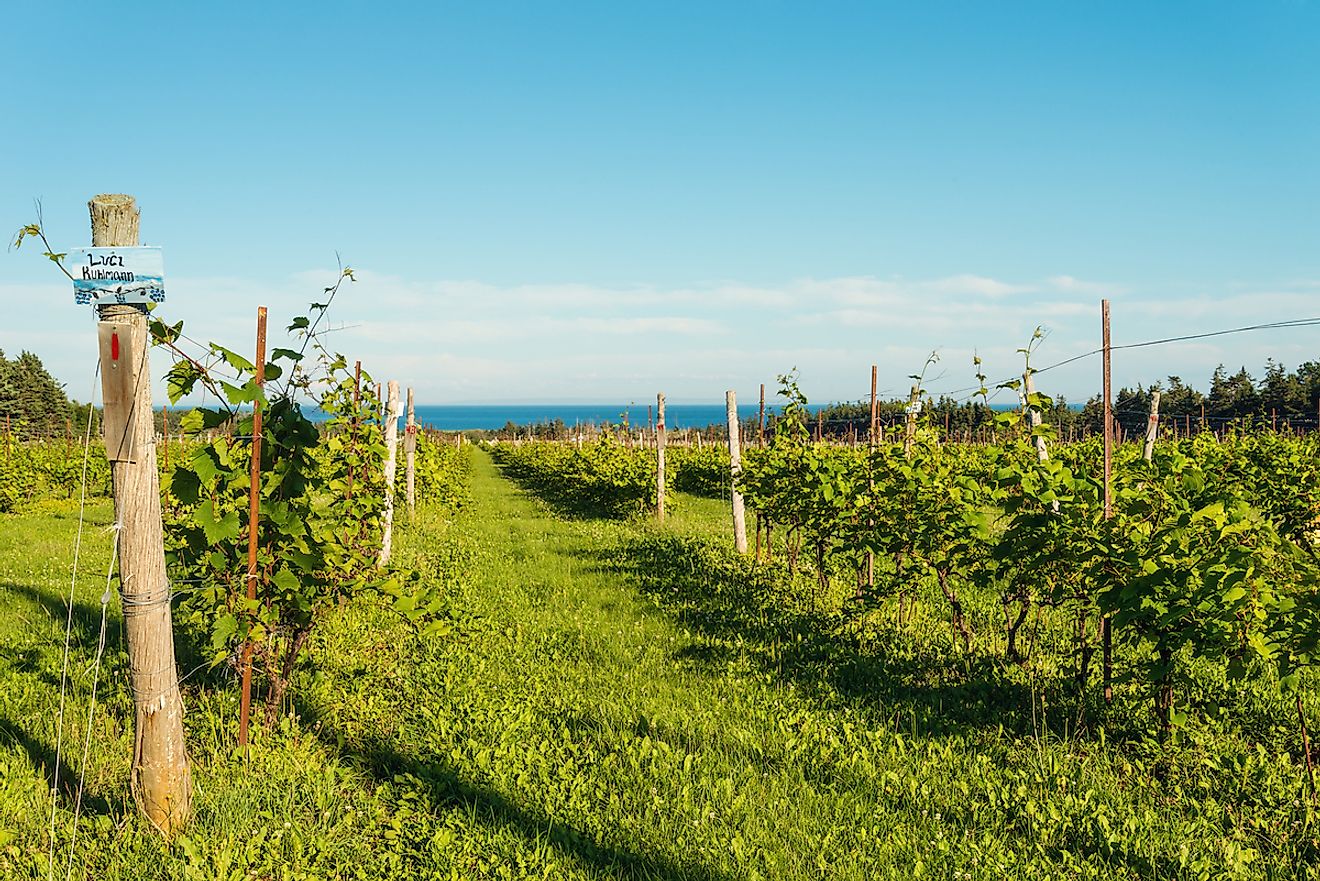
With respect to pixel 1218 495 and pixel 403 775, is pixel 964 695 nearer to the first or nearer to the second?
pixel 1218 495

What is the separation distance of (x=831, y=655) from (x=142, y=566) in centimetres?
439

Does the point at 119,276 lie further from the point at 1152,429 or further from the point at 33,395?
the point at 33,395

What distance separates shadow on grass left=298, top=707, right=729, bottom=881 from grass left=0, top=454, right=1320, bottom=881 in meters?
0.01

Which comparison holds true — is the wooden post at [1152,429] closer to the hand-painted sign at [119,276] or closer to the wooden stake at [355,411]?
the wooden stake at [355,411]

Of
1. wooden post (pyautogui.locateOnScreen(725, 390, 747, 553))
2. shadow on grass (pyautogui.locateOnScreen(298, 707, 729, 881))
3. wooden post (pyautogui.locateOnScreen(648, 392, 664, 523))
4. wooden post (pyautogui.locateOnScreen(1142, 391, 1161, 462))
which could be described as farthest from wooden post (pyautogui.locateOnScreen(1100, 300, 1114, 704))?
wooden post (pyautogui.locateOnScreen(648, 392, 664, 523))

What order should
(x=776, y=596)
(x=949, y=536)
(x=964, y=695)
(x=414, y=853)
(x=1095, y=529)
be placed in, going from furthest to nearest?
1. (x=776, y=596)
2. (x=949, y=536)
3. (x=964, y=695)
4. (x=1095, y=529)
5. (x=414, y=853)

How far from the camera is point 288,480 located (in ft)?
13.2

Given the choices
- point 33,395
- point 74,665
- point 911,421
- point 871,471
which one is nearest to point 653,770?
point 871,471

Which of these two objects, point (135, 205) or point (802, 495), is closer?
point (135, 205)

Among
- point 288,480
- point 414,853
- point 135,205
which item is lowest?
point 414,853

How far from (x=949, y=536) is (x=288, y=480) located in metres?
4.15

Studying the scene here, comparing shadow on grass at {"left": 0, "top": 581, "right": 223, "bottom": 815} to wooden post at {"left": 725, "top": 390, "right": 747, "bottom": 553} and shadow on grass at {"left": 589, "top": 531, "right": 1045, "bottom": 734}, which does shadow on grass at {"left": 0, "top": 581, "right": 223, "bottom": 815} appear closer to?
shadow on grass at {"left": 589, "top": 531, "right": 1045, "bottom": 734}

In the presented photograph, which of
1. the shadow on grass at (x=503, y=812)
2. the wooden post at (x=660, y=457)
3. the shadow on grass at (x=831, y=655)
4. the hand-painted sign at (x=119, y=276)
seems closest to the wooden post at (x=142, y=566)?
the hand-painted sign at (x=119, y=276)

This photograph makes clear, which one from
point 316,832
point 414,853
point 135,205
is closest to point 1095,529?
point 414,853
